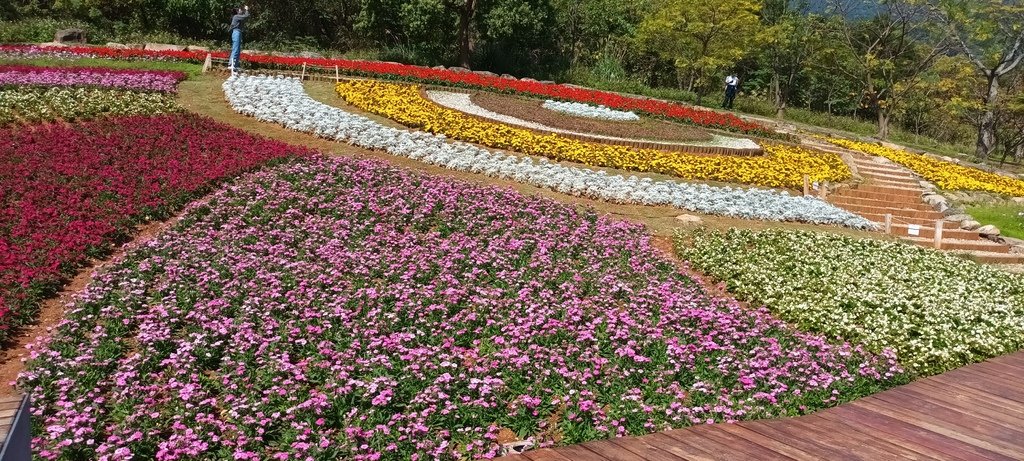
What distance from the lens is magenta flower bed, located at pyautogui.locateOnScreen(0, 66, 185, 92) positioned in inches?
655

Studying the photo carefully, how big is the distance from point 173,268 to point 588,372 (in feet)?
15.3

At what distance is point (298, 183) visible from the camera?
11250 mm

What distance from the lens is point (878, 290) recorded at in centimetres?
966

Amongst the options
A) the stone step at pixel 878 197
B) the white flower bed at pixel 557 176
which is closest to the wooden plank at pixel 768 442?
the white flower bed at pixel 557 176

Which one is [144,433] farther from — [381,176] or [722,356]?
[381,176]

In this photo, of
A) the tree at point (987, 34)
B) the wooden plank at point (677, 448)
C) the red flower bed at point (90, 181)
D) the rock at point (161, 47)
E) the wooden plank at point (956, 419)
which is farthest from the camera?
the tree at point (987, 34)

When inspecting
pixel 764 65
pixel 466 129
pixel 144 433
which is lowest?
pixel 144 433

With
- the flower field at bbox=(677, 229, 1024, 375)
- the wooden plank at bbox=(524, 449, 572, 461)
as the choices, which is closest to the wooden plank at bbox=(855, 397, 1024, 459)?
the wooden plank at bbox=(524, 449, 572, 461)

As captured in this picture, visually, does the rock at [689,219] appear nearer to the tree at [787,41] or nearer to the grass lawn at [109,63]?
the grass lawn at [109,63]

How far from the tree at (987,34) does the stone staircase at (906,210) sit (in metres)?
13.0

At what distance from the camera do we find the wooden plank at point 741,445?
428 centimetres

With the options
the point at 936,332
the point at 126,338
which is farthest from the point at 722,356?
the point at 126,338

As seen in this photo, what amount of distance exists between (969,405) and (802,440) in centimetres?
197

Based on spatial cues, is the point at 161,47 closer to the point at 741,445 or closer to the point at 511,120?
the point at 511,120
